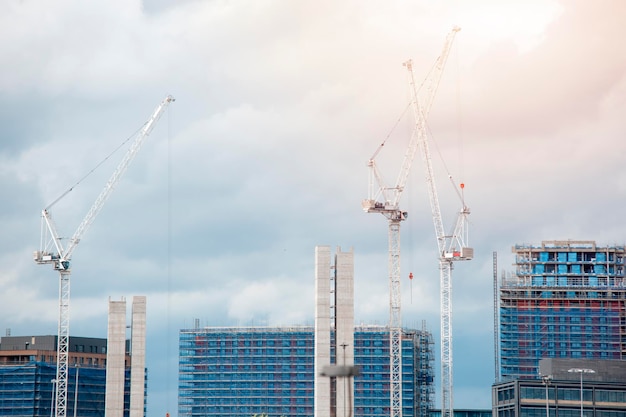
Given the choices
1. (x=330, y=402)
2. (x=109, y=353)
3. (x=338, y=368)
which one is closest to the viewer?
(x=338, y=368)

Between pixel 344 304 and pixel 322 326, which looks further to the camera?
pixel 344 304

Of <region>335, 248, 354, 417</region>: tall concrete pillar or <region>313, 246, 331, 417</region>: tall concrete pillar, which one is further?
<region>313, 246, 331, 417</region>: tall concrete pillar

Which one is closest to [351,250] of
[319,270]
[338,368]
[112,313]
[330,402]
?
[319,270]

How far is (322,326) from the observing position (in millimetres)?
171375

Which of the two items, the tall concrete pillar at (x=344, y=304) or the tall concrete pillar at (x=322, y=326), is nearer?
the tall concrete pillar at (x=344, y=304)

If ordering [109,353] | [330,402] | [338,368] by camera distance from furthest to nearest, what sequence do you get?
[109,353] → [330,402] → [338,368]

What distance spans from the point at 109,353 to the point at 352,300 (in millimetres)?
46208

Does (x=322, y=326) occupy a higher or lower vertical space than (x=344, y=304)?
lower

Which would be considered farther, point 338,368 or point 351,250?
point 351,250

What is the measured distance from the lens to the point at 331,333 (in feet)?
579

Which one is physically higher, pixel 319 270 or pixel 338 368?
pixel 319 270

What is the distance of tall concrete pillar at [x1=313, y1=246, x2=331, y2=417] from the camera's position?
170625 mm

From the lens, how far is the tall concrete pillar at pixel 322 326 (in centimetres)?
17062

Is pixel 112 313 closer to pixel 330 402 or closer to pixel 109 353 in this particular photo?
pixel 109 353
